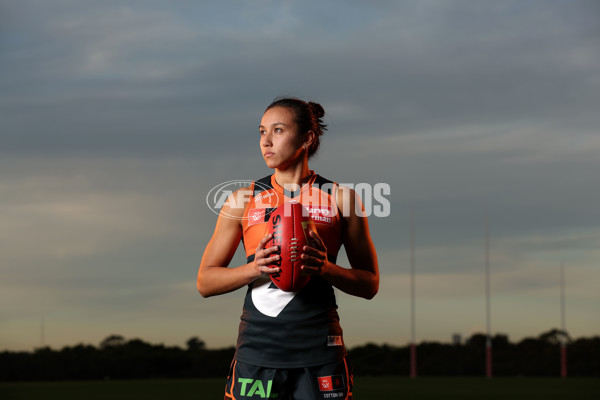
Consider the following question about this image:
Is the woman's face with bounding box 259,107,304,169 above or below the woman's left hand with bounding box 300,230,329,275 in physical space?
above

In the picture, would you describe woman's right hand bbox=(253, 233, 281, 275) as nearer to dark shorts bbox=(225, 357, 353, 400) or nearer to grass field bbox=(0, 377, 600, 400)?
dark shorts bbox=(225, 357, 353, 400)

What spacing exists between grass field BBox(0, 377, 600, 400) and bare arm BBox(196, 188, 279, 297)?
12.7 m

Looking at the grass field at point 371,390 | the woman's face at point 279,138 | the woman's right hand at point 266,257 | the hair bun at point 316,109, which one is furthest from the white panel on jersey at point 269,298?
the grass field at point 371,390

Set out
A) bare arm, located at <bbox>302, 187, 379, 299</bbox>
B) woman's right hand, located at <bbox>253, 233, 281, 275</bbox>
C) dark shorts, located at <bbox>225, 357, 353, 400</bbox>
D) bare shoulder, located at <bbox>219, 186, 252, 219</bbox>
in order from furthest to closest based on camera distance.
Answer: bare shoulder, located at <bbox>219, 186, 252, 219</bbox>, bare arm, located at <bbox>302, 187, 379, 299</bbox>, dark shorts, located at <bbox>225, 357, 353, 400</bbox>, woman's right hand, located at <bbox>253, 233, 281, 275</bbox>

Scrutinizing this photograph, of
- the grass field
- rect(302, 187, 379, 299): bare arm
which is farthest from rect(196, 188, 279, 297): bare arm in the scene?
the grass field

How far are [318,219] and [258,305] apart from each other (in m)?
0.52

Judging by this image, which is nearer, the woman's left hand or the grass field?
the woman's left hand

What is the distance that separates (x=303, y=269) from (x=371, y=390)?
657 inches

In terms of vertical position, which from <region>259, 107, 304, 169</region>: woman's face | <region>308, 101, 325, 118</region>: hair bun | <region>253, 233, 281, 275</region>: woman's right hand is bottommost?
<region>253, 233, 281, 275</region>: woman's right hand

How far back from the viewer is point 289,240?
3285mm

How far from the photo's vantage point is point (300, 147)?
372 centimetres

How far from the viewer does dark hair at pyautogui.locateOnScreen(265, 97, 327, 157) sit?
12.2ft

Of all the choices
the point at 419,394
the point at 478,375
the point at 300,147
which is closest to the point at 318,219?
the point at 300,147

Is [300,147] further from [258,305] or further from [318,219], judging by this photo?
[258,305]
